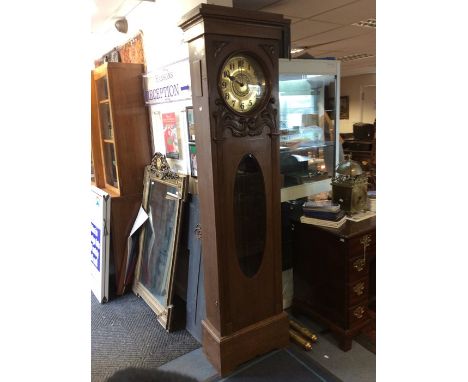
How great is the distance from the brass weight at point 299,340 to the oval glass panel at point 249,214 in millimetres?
549

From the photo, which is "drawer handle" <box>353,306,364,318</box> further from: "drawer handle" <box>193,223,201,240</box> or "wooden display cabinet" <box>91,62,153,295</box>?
"wooden display cabinet" <box>91,62,153,295</box>

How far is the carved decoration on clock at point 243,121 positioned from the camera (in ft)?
5.73

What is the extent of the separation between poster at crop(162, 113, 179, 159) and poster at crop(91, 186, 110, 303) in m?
0.61

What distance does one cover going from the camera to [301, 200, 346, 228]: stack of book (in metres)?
2.18

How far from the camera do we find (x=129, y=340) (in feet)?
7.80

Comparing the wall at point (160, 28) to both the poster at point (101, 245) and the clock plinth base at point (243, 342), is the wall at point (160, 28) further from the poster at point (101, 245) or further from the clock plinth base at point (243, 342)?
the clock plinth base at point (243, 342)

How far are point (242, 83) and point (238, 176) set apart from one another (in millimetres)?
477
